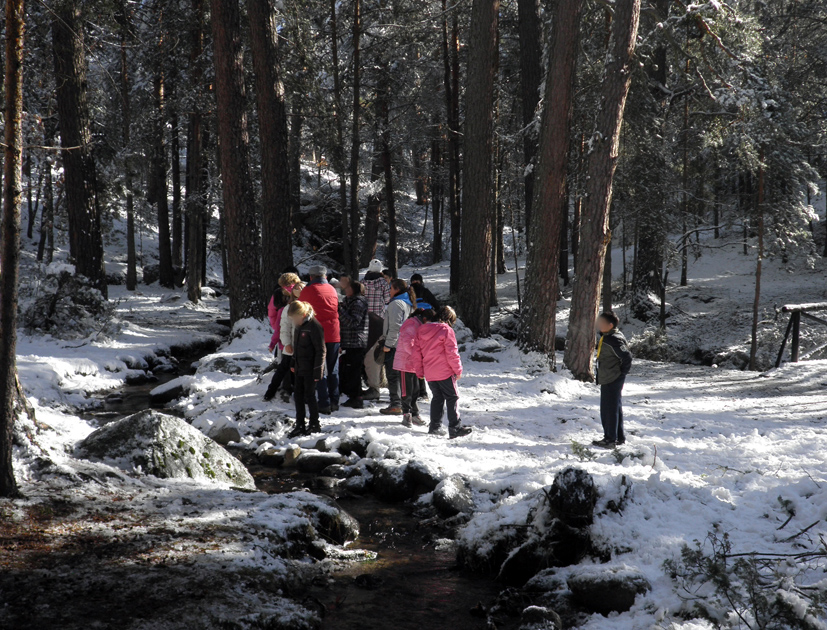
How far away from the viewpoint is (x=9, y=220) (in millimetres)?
4680

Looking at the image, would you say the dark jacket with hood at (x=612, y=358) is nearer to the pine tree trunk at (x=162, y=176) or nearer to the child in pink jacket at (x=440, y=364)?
the child in pink jacket at (x=440, y=364)

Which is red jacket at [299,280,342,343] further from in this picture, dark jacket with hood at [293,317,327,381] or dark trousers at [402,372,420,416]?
dark trousers at [402,372,420,416]

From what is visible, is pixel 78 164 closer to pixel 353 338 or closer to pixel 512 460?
pixel 353 338

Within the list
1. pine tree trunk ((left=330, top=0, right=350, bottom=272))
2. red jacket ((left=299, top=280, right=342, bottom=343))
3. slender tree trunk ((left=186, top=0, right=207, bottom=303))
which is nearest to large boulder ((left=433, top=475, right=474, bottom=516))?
red jacket ((left=299, top=280, right=342, bottom=343))

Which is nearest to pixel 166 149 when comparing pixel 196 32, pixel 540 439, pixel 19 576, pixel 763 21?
pixel 196 32

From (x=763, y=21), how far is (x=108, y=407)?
28.8 m

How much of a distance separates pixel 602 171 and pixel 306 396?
6779mm

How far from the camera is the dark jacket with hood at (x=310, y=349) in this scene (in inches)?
313

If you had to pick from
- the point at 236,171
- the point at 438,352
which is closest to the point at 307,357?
the point at 438,352

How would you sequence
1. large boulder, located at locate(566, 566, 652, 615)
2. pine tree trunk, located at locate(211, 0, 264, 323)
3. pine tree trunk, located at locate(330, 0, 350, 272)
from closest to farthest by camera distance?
large boulder, located at locate(566, 566, 652, 615) < pine tree trunk, located at locate(211, 0, 264, 323) < pine tree trunk, located at locate(330, 0, 350, 272)

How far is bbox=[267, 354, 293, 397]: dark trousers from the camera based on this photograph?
8.97 metres

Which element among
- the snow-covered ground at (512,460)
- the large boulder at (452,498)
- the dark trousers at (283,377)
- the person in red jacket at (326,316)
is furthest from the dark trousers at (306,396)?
the large boulder at (452,498)

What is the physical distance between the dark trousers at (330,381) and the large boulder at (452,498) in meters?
3.01

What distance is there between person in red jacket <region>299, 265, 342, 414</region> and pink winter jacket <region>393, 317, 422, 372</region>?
1.24 meters
